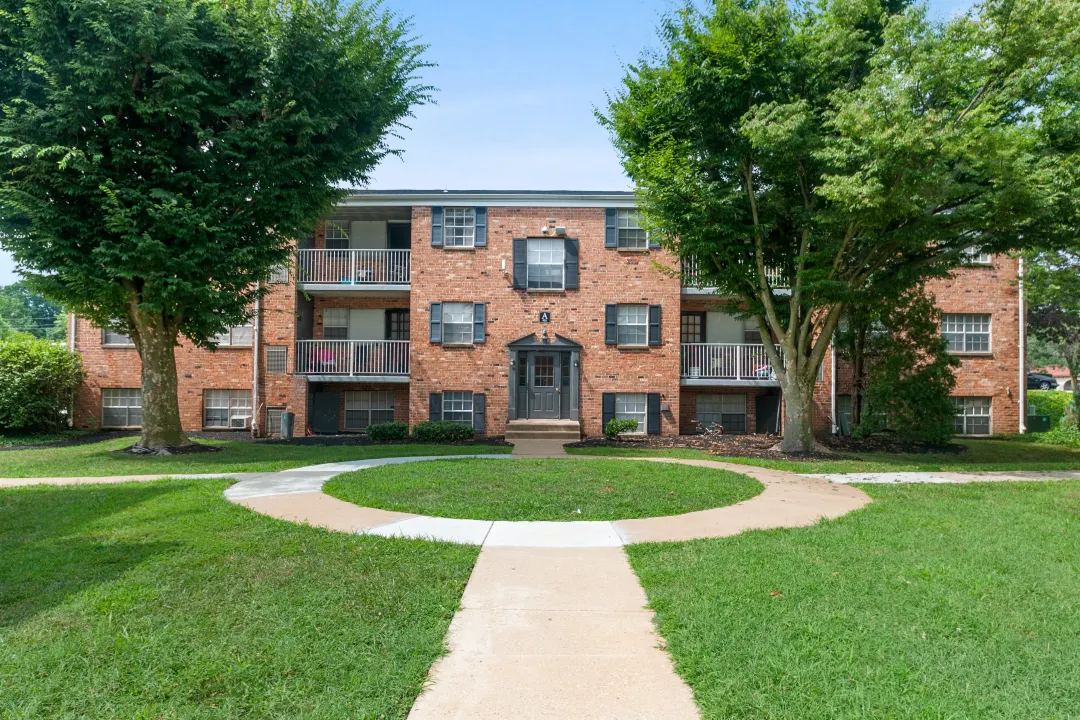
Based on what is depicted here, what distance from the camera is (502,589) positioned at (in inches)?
170

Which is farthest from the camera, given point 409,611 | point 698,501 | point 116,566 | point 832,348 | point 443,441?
point 832,348

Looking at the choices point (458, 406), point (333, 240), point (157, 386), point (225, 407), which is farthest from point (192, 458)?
point (333, 240)

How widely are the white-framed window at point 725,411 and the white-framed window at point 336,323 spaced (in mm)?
11350

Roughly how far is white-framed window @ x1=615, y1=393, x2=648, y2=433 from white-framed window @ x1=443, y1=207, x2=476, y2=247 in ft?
20.9

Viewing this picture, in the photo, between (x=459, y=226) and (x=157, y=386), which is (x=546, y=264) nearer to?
(x=459, y=226)

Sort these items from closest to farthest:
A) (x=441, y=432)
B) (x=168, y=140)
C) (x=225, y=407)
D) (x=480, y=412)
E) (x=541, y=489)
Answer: (x=541, y=489)
(x=168, y=140)
(x=441, y=432)
(x=480, y=412)
(x=225, y=407)

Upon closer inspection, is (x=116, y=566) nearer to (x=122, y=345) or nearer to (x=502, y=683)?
(x=502, y=683)

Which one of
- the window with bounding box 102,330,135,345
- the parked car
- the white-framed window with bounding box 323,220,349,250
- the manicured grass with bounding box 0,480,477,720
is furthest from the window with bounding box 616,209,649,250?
the parked car

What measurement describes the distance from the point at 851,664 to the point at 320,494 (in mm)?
6387

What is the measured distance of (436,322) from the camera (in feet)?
58.6

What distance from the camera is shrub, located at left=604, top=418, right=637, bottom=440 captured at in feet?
56.0

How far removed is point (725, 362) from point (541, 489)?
11680mm

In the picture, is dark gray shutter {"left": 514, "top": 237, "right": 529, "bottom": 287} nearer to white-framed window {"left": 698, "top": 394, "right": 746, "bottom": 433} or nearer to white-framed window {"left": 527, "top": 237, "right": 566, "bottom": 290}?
white-framed window {"left": 527, "top": 237, "right": 566, "bottom": 290}

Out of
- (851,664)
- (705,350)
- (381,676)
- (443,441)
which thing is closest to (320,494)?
(381,676)
